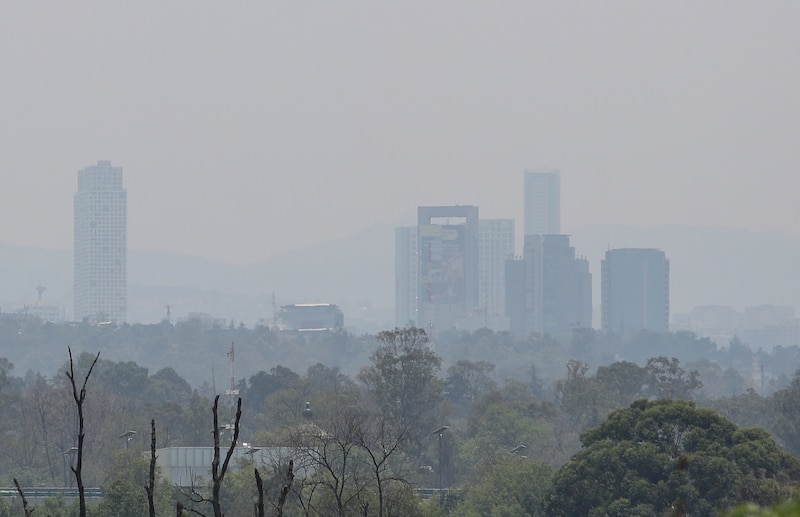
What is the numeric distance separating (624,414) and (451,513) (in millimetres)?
5950

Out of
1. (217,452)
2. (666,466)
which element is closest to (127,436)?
(666,466)

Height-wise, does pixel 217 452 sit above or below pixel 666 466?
above

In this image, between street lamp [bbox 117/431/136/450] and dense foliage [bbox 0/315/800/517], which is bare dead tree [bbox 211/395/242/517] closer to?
dense foliage [bbox 0/315/800/517]

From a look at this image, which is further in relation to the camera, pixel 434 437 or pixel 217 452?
pixel 434 437

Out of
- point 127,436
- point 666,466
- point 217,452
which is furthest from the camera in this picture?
point 127,436

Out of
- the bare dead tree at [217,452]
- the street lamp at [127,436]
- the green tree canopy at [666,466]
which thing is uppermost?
the bare dead tree at [217,452]

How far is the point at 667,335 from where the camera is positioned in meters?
190

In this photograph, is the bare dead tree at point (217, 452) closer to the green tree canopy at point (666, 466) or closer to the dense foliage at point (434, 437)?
the dense foliage at point (434, 437)

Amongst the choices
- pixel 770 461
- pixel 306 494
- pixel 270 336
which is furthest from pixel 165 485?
pixel 270 336

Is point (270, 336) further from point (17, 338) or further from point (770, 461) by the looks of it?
point (770, 461)

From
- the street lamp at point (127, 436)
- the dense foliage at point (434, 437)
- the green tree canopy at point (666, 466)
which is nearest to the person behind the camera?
the green tree canopy at point (666, 466)

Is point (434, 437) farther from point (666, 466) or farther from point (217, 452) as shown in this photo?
point (217, 452)

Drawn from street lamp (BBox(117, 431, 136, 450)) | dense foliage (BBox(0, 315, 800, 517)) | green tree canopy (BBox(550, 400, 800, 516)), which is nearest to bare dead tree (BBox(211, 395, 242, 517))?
dense foliage (BBox(0, 315, 800, 517))

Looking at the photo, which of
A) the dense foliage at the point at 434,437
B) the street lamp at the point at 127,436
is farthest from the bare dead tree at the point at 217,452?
the street lamp at the point at 127,436
